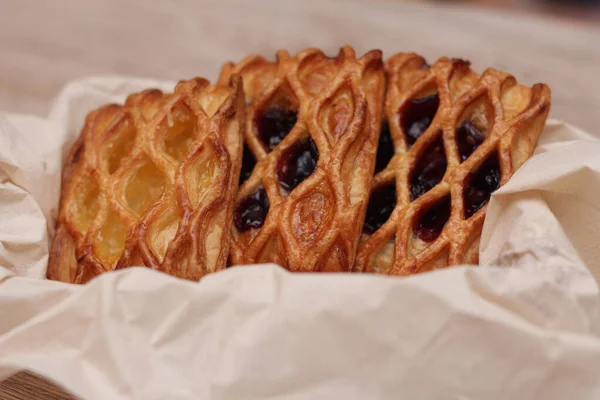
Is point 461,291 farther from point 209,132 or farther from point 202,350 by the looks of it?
point 209,132

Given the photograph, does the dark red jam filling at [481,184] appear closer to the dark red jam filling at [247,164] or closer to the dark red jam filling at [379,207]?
the dark red jam filling at [379,207]

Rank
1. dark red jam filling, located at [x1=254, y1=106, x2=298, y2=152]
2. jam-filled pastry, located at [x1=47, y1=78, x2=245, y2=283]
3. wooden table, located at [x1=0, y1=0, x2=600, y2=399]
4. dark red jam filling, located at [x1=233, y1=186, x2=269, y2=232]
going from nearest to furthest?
jam-filled pastry, located at [x1=47, y1=78, x2=245, y2=283], dark red jam filling, located at [x1=233, y1=186, x2=269, y2=232], dark red jam filling, located at [x1=254, y1=106, x2=298, y2=152], wooden table, located at [x1=0, y1=0, x2=600, y2=399]

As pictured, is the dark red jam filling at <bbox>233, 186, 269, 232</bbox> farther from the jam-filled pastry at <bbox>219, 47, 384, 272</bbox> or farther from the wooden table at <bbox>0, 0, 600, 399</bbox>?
the wooden table at <bbox>0, 0, 600, 399</bbox>

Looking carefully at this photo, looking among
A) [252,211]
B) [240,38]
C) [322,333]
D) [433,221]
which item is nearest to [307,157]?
[252,211]

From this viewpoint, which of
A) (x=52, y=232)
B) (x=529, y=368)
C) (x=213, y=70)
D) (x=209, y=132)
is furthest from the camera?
(x=213, y=70)

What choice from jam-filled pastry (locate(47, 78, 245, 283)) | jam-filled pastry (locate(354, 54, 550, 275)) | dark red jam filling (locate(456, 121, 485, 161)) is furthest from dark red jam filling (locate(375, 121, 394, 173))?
jam-filled pastry (locate(47, 78, 245, 283))

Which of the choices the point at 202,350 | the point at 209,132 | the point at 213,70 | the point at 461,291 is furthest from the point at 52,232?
the point at 213,70

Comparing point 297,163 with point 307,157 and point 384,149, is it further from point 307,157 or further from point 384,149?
point 384,149
